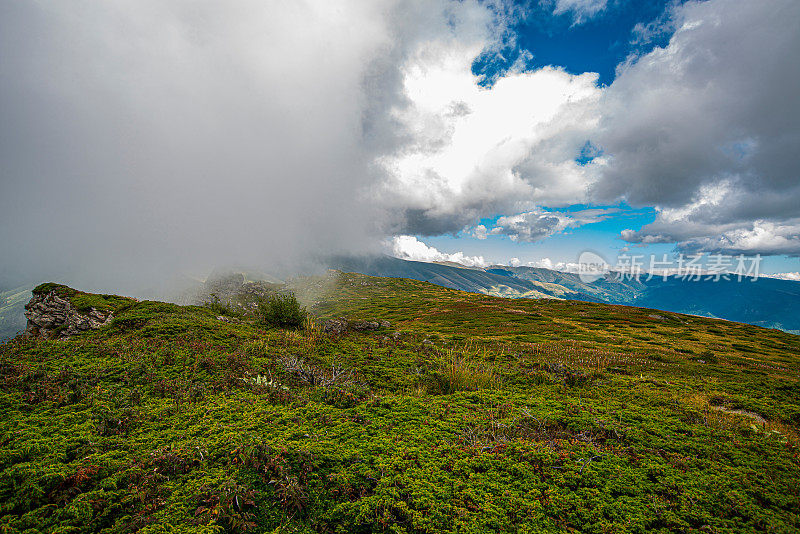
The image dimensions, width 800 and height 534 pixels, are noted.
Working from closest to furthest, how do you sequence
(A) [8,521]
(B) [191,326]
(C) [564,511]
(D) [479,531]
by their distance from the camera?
(A) [8,521] → (D) [479,531] → (C) [564,511] → (B) [191,326]

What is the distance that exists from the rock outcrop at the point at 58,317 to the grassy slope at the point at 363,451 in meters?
7.30

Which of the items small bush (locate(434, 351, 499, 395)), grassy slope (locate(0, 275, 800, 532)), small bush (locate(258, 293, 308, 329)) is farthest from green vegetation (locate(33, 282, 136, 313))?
small bush (locate(434, 351, 499, 395))

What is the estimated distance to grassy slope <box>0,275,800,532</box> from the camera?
14.4ft

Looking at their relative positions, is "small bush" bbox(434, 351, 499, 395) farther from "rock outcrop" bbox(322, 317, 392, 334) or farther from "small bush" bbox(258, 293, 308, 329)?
"small bush" bbox(258, 293, 308, 329)

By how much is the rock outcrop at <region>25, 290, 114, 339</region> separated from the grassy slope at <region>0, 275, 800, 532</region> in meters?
7.30

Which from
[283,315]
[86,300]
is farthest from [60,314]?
[283,315]

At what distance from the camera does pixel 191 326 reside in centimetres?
1352

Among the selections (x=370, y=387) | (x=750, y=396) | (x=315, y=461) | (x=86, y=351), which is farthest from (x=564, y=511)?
(x=86, y=351)

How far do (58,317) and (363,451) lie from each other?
2149 centimetres

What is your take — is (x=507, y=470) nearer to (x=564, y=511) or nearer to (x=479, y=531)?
(x=564, y=511)

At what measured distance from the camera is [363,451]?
5891 millimetres

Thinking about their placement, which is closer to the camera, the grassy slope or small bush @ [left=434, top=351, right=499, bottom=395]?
the grassy slope

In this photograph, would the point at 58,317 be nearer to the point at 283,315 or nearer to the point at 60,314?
the point at 60,314

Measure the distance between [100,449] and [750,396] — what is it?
17633 mm
